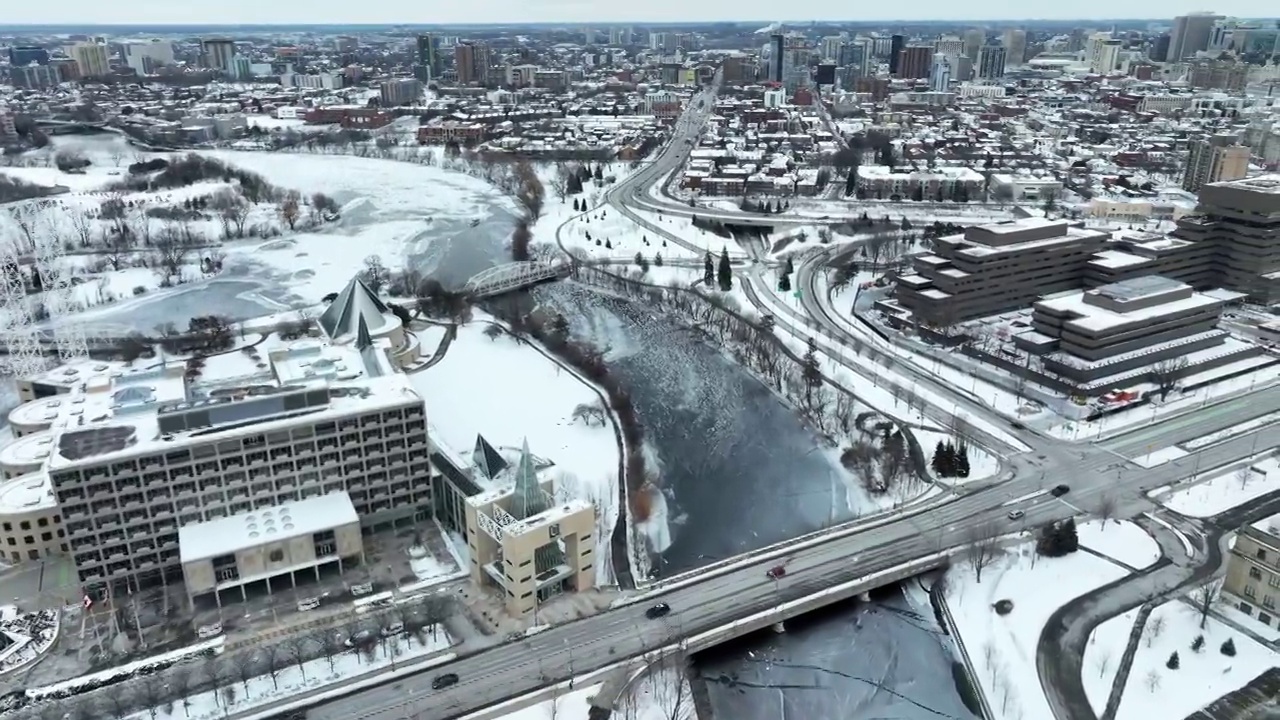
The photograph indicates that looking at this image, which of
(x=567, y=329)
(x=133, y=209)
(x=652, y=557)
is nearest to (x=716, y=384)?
(x=567, y=329)

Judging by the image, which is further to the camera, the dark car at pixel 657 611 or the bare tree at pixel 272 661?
the dark car at pixel 657 611

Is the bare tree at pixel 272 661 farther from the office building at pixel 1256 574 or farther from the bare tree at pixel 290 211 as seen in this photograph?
the bare tree at pixel 290 211

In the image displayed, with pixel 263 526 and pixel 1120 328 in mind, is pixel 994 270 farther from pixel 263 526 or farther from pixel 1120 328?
pixel 263 526

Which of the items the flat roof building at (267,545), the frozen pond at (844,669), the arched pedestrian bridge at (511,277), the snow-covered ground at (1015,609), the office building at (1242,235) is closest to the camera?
the snow-covered ground at (1015,609)

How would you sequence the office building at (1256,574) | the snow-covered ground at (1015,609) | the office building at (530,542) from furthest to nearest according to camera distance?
the office building at (530,542), the office building at (1256,574), the snow-covered ground at (1015,609)

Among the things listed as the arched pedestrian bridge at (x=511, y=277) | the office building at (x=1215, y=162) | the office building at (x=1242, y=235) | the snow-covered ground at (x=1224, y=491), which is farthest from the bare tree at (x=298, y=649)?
the office building at (x=1215, y=162)

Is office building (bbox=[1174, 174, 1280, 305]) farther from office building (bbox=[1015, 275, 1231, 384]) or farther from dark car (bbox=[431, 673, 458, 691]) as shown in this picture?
dark car (bbox=[431, 673, 458, 691])

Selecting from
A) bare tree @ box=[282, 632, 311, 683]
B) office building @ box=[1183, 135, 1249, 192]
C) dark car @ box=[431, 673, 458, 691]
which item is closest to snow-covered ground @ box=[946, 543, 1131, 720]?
dark car @ box=[431, 673, 458, 691]

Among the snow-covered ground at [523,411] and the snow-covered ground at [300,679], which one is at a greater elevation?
the snow-covered ground at [300,679]
